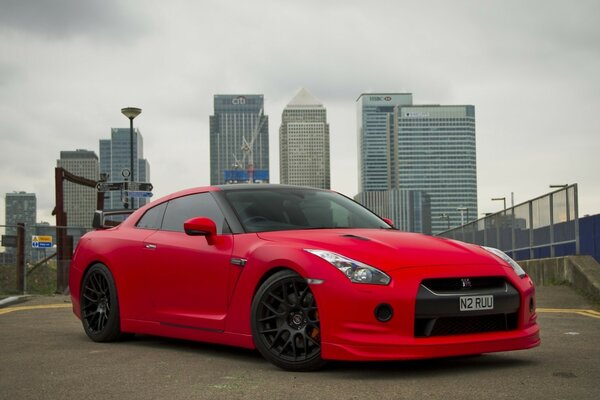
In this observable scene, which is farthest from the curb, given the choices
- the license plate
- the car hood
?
the license plate

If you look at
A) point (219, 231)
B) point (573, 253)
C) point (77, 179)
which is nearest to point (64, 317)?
point (219, 231)

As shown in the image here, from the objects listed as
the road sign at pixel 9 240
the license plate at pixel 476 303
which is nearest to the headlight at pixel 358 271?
the license plate at pixel 476 303

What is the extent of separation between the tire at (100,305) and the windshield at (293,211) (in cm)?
165

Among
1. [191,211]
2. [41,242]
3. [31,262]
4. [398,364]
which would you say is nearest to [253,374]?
[398,364]

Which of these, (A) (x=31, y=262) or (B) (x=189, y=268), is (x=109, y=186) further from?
(B) (x=189, y=268)

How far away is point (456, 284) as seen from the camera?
5.66 m

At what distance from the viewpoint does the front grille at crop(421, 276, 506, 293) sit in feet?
18.4

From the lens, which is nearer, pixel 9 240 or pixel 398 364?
pixel 398 364

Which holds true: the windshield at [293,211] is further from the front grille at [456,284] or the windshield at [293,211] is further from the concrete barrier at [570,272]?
the concrete barrier at [570,272]

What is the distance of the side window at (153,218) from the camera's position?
7840 millimetres

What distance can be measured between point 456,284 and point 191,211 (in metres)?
2.68

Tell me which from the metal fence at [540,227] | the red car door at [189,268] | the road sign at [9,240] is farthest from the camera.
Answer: the road sign at [9,240]

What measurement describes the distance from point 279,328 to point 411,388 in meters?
1.15

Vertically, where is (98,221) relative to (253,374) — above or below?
above
